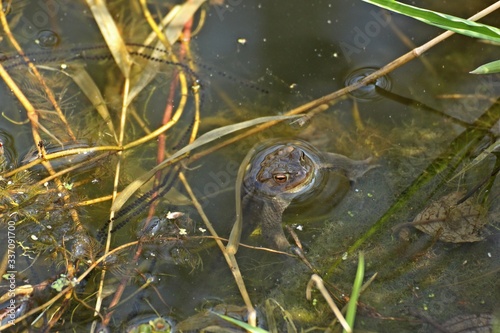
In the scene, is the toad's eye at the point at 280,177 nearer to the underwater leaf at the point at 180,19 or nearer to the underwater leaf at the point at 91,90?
the underwater leaf at the point at 91,90

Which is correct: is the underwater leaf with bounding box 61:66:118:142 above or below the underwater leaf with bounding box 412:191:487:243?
above

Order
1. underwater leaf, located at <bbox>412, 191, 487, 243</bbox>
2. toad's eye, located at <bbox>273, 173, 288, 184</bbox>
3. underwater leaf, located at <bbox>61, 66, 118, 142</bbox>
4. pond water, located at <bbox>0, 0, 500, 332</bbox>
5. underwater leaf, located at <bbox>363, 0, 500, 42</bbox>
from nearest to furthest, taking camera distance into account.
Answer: underwater leaf, located at <bbox>363, 0, 500, 42</bbox> < pond water, located at <bbox>0, 0, 500, 332</bbox> < underwater leaf, located at <bbox>412, 191, 487, 243</bbox> < toad's eye, located at <bbox>273, 173, 288, 184</bbox> < underwater leaf, located at <bbox>61, 66, 118, 142</bbox>

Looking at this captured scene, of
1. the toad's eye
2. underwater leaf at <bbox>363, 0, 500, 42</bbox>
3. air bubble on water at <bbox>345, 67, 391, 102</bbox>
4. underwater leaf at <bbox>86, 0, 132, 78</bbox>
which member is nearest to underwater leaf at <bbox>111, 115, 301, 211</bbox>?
the toad's eye

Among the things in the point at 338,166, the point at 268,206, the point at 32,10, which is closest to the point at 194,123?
the point at 268,206

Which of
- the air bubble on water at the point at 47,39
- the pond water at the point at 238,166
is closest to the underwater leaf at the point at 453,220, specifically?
the pond water at the point at 238,166

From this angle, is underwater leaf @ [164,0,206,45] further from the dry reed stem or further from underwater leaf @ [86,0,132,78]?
the dry reed stem

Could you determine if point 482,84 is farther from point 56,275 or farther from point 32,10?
point 32,10

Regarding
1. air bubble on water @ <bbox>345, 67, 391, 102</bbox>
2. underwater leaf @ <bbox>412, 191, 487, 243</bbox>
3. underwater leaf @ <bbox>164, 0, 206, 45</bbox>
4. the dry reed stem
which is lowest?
underwater leaf @ <bbox>412, 191, 487, 243</bbox>
